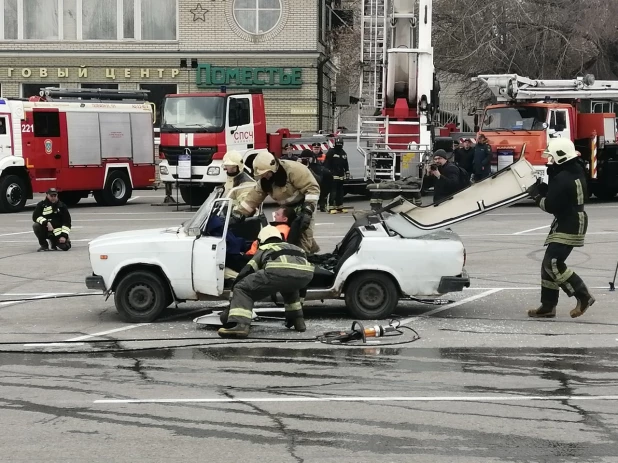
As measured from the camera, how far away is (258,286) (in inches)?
396

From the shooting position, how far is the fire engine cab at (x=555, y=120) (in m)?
26.4

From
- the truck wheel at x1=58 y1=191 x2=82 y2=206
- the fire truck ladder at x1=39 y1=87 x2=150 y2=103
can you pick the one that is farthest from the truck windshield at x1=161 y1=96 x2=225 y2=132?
the truck wheel at x1=58 y1=191 x2=82 y2=206

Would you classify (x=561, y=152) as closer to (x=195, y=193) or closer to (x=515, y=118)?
(x=515, y=118)

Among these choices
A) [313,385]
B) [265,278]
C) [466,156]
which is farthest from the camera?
[466,156]

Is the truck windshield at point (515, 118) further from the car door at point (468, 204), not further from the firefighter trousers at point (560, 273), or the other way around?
the firefighter trousers at point (560, 273)

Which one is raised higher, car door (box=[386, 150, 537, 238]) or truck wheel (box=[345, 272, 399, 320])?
car door (box=[386, 150, 537, 238])

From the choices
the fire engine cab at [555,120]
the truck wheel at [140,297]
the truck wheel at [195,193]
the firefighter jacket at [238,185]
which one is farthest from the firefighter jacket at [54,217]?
the fire engine cab at [555,120]

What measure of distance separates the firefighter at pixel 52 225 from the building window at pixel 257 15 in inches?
751

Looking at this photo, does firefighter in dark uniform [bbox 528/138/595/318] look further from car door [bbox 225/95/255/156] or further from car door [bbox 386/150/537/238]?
car door [bbox 225/95/255/156]

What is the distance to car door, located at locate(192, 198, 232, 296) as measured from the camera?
10.8 m

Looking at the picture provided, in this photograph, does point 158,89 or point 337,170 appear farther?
point 158,89

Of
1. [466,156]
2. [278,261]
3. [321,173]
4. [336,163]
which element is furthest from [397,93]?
[278,261]

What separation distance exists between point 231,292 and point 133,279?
118cm

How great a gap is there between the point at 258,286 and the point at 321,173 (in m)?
14.3
